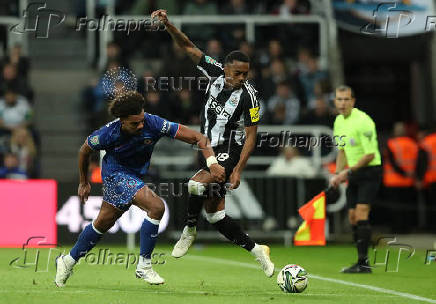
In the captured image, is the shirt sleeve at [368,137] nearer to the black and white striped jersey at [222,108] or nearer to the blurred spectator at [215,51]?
the black and white striped jersey at [222,108]

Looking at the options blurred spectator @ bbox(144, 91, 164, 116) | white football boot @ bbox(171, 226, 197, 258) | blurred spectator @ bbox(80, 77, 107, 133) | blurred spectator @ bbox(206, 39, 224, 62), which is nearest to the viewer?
white football boot @ bbox(171, 226, 197, 258)

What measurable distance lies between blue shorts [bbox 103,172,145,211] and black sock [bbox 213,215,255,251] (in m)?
1.22

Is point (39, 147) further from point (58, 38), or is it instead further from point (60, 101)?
point (58, 38)

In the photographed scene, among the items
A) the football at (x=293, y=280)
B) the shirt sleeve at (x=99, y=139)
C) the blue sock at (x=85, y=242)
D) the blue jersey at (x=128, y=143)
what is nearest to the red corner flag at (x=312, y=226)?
the football at (x=293, y=280)

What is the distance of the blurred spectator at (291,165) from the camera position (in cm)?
1864

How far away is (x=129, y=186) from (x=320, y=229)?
3.60 metres

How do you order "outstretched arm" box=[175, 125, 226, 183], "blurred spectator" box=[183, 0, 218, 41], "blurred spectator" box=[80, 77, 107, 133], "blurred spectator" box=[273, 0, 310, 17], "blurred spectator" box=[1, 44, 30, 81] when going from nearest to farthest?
"outstretched arm" box=[175, 125, 226, 183] → "blurred spectator" box=[80, 77, 107, 133] → "blurred spectator" box=[1, 44, 30, 81] → "blurred spectator" box=[183, 0, 218, 41] → "blurred spectator" box=[273, 0, 310, 17]

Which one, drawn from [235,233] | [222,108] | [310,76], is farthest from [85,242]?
[310,76]

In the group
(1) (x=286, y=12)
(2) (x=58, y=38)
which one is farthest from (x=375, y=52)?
(2) (x=58, y=38)

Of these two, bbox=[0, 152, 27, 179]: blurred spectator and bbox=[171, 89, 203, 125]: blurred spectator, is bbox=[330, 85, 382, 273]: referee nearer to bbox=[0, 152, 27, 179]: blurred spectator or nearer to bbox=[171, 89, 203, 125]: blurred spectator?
bbox=[171, 89, 203, 125]: blurred spectator

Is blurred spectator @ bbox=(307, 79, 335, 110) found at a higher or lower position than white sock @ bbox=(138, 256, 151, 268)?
higher

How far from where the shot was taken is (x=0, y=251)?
1606 cm

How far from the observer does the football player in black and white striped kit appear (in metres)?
11.5

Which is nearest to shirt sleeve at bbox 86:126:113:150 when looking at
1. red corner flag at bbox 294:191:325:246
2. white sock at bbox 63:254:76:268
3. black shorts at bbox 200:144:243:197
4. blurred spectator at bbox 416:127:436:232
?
white sock at bbox 63:254:76:268
